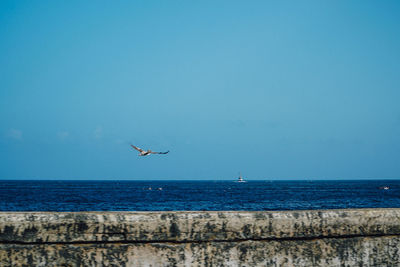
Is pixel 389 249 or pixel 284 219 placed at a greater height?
pixel 284 219

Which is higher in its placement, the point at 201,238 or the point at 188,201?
the point at 201,238

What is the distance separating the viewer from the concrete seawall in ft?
8.52

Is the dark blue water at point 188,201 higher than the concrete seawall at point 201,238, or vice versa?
the concrete seawall at point 201,238

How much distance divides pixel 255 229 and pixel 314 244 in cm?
39

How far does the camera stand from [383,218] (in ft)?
9.53

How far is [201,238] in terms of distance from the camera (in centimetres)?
271

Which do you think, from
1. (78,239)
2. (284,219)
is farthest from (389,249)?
(78,239)

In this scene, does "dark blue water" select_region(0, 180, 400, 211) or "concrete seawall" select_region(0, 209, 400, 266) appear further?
"dark blue water" select_region(0, 180, 400, 211)

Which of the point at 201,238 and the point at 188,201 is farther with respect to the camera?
the point at 188,201

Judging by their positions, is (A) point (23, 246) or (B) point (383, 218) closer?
(A) point (23, 246)

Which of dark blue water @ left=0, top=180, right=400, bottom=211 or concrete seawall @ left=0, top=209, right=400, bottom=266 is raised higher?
concrete seawall @ left=0, top=209, right=400, bottom=266

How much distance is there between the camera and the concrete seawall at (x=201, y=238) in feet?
8.52

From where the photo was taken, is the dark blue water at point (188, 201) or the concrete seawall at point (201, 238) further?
the dark blue water at point (188, 201)

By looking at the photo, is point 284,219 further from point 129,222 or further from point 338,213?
point 129,222
